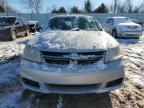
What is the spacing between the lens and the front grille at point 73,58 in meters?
4.45

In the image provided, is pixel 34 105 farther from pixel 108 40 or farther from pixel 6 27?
pixel 6 27

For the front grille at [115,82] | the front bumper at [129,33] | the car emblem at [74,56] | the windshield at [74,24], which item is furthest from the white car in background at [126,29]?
the car emblem at [74,56]

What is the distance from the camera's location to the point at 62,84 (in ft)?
14.3

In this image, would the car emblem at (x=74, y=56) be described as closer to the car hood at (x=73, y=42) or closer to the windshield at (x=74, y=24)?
the car hood at (x=73, y=42)

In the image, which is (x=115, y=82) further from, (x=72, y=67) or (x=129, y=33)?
(x=129, y=33)

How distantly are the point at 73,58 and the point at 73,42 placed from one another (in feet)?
1.54

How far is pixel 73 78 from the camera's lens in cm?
430

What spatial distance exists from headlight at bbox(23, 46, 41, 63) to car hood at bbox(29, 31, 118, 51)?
0.28 feet

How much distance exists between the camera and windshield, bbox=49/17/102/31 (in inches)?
257

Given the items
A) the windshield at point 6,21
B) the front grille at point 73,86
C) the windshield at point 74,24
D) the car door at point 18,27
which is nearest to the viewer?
the front grille at point 73,86

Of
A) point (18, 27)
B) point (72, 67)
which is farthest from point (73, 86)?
point (18, 27)

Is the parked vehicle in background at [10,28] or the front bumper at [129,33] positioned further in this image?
the front bumper at [129,33]

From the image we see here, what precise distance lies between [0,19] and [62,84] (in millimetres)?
12876

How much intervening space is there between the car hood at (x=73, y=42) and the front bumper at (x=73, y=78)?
1.15 feet
